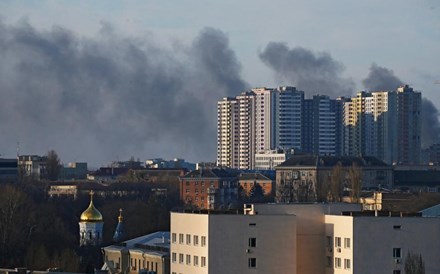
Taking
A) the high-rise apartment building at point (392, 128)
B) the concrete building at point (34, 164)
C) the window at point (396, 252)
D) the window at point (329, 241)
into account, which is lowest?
the window at point (396, 252)

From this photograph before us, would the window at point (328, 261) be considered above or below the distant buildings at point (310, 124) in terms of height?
below

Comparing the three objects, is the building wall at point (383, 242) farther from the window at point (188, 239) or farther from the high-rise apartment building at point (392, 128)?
the high-rise apartment building at point (392, 128)

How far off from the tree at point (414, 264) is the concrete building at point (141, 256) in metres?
11.0

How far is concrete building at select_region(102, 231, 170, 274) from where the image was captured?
1850 inches

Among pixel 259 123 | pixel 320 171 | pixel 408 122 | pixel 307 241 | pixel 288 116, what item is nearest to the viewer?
pixel 307 241


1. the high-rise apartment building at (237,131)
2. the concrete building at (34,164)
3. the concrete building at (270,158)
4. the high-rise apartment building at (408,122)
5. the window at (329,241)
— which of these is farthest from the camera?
the high-rise apartment building at (237,131)

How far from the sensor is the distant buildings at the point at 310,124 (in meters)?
162

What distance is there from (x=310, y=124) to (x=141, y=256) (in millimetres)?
122923

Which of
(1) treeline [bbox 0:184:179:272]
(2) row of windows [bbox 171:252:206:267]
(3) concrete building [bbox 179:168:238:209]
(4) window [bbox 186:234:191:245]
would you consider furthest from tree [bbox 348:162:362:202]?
(4) window [bbox 186:234:191:245]

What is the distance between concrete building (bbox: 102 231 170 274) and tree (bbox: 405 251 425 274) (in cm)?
1102

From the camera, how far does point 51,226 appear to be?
236 ft

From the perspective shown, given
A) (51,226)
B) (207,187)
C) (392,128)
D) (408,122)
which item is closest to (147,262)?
(51,226)

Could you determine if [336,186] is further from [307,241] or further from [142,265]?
[307,241]

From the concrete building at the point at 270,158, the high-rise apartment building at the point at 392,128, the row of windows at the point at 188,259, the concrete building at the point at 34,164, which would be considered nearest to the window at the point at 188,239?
the row of windows at the point at 188,259
